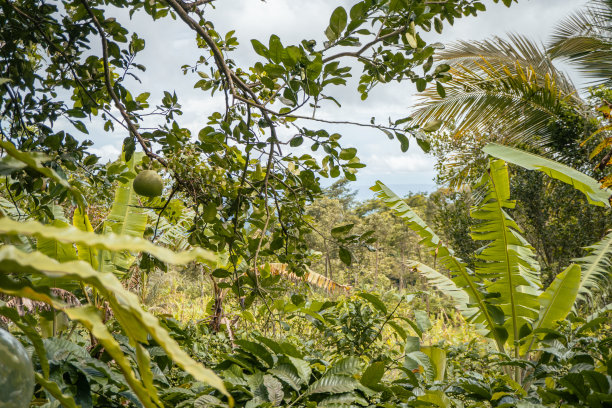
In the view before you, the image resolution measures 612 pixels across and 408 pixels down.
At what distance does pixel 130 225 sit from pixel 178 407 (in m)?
2.05

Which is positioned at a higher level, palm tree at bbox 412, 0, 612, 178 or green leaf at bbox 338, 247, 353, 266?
palm tree at bbox 412, 0, 612, 178

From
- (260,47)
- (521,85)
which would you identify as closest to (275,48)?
(260,47)

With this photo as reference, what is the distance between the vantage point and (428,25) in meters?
1.34

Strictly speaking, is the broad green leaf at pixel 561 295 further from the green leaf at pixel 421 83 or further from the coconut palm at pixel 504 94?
the coconut palm at pixel 504 94

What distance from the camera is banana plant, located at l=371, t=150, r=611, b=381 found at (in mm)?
2340

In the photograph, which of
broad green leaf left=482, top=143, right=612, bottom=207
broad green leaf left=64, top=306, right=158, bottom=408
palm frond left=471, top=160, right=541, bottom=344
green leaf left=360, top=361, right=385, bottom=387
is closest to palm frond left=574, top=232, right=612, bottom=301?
palm frond left=471, top=160, right=541, bottom=344

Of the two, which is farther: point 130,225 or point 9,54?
point 130,225

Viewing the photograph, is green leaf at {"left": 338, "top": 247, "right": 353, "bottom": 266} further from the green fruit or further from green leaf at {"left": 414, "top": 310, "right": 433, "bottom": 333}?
the green fruit

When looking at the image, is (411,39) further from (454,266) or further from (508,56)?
(508,56)

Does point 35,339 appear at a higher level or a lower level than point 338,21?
lower

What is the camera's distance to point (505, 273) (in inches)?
103

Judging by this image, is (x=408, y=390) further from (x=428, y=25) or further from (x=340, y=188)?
(x=340, y=188)

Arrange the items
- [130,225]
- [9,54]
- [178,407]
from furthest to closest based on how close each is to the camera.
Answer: [130,225] < [9,54] < [178,407]

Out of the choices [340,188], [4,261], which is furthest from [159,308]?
[340,188]
